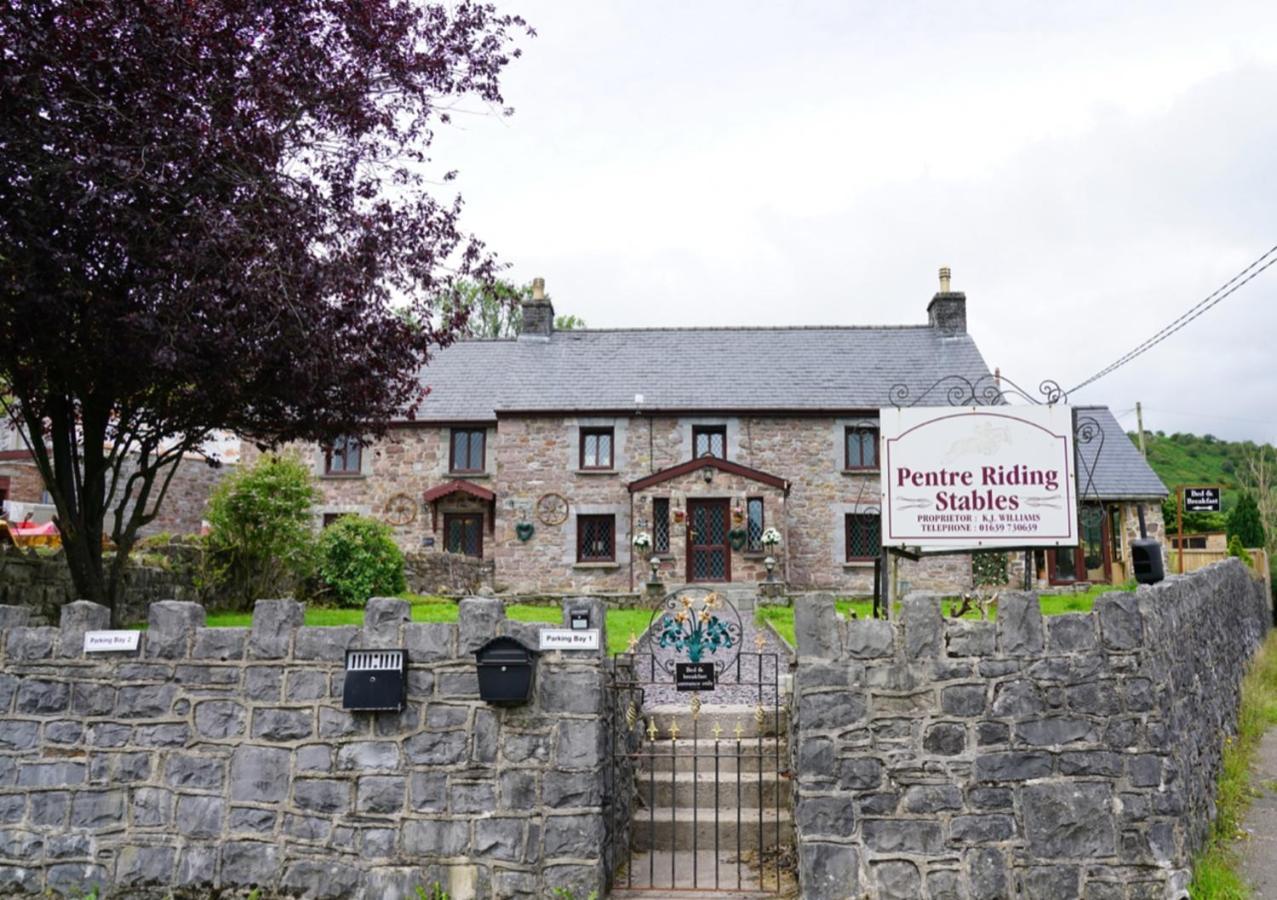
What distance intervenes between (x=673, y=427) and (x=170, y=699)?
61.9 ft

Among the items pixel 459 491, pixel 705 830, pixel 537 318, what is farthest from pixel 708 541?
pixel 705 830

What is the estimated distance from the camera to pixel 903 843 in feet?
18.7

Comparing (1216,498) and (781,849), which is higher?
(1216,498)

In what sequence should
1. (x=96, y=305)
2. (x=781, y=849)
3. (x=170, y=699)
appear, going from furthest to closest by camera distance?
(x=96, y=305), (x=781, y=849), (x=170, y=699)

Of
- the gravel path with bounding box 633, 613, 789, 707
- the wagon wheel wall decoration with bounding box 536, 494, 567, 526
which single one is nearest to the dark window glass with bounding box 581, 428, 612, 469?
the wagon wheel wall decoration with bounding box 536, 494, 567, 526

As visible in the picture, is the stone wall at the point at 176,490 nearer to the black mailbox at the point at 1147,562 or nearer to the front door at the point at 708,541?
the front door at the point at 708,541

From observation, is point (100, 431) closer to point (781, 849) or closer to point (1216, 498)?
point (781, 849)

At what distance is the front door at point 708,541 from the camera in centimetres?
2292

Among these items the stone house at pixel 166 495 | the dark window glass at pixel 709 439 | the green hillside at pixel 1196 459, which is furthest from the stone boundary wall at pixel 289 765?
the green hillside at pixel 1196 459

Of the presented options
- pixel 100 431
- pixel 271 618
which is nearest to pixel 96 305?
pixel 100 431

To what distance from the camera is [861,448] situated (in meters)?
24.4

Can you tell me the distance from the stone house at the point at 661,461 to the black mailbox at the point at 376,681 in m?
16.4

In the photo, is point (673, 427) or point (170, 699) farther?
point (673, 427)

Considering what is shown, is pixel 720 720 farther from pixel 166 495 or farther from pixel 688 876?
pixel 166 495
